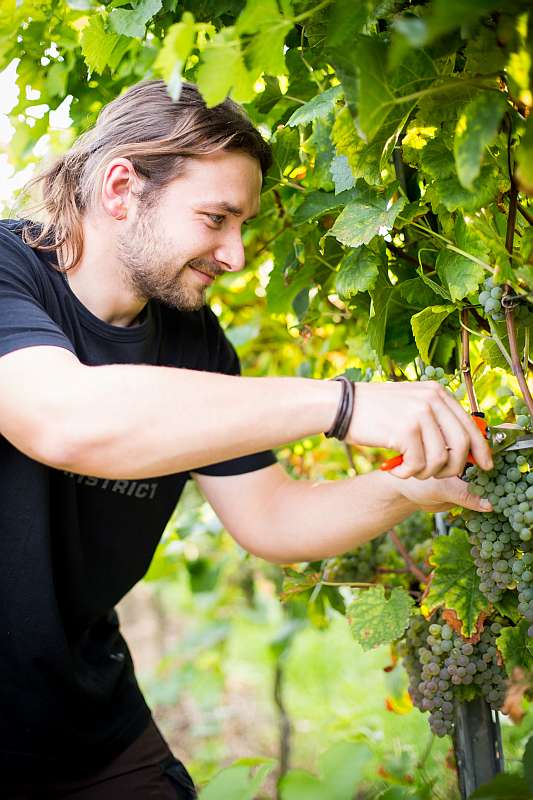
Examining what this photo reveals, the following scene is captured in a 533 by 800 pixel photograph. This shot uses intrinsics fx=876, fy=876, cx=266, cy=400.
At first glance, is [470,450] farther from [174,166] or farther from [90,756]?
[90,756]

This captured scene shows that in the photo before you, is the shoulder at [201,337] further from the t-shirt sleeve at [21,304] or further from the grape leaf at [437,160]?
the grape leaf at [437,160]

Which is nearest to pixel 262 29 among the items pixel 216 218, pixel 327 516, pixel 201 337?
pixel 216 218

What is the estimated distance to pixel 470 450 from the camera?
121 cm

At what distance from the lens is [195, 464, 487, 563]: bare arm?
4.83 feet

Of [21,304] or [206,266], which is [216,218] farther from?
[21,304]

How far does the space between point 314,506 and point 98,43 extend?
0.99 meters

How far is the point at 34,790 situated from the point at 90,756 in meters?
0.13

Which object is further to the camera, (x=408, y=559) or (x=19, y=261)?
(x=408, y=559)

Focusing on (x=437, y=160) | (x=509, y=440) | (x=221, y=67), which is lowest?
(x=509, y=440)

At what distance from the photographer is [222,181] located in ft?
5.56

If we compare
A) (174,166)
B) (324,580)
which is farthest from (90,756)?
(174,166)

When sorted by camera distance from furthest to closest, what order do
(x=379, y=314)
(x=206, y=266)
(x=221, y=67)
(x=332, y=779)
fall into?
1. (x=206, y=266)
2. (x=379, y=314)
3. (x=221, y=67)
4. (x=332, y=779)

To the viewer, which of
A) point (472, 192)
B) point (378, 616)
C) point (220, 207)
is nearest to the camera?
point (472, 192)

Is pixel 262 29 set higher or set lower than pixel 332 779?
higher
